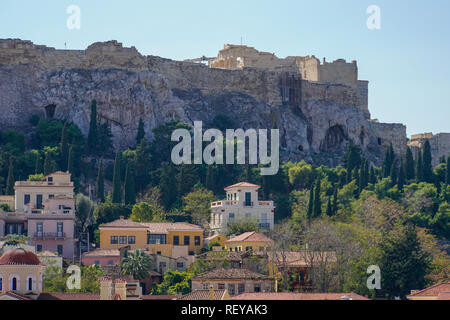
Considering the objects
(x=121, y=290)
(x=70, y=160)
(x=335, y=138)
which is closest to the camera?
(x=121, y=290)

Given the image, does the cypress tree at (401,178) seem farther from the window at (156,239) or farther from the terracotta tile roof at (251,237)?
the window at (156,239)

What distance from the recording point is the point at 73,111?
99.6 meters

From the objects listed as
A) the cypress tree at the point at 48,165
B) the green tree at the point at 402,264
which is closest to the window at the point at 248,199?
the cypress tree at the point at 48,165

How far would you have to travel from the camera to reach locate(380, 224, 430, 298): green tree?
68.0 m

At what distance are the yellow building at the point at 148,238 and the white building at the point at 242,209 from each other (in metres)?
5.82

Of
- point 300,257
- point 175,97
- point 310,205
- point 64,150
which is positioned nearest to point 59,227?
point 64,150

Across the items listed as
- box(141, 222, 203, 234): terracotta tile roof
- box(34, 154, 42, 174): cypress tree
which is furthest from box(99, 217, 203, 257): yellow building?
box(34, 154, 42, 174): cypress tree

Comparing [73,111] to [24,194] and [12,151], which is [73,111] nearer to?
[12,151]

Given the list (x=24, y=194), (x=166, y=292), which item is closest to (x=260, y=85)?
(x=24, y=194)

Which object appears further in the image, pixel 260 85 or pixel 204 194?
pixel 260 85

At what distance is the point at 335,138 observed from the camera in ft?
375

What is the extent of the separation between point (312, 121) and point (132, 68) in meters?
19.9

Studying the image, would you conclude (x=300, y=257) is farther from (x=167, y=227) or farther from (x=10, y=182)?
(x=10, y=182)

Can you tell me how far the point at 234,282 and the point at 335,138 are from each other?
171 feet
